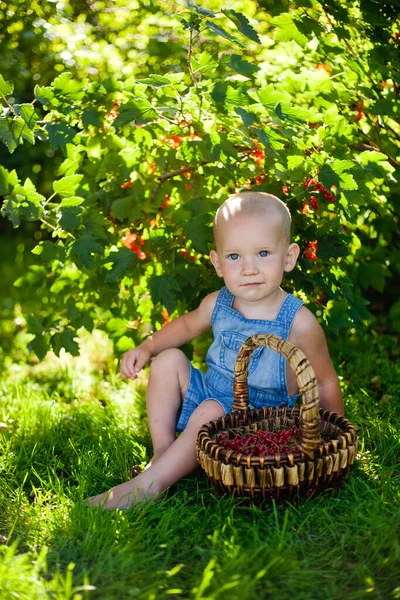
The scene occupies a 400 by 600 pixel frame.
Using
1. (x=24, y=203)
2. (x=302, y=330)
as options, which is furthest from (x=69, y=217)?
(x=302, y=330)

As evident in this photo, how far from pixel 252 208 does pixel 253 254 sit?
16cm

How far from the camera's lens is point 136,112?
2.55 m

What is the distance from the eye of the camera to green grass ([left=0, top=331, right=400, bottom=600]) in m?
1.89

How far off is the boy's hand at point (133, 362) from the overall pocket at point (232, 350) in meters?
0.32

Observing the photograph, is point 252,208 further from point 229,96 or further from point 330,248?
point 330,248

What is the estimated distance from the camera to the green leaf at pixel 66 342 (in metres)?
3.04

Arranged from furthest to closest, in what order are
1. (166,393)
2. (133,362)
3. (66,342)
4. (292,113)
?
(66,342)
(133,362)
(166,393)
(292,113)

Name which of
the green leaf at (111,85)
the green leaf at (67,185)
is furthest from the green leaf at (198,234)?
the green leaf at (111,85)

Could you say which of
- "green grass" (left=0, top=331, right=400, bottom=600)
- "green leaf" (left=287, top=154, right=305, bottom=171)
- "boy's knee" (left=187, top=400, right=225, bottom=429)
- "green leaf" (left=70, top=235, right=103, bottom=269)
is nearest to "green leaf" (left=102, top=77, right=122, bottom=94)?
"green leaf" (left=70, top=235, right=103, bottom=269)

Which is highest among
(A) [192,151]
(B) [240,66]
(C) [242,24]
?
(C) [242,24]

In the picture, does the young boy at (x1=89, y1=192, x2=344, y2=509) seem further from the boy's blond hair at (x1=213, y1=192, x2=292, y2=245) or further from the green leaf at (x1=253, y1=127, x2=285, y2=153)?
the green leaf at (x1=253, y1=127, x2=285, y2=153)

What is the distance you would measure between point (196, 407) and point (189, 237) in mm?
647

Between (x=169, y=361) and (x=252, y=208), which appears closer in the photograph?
(x=252, y=208)

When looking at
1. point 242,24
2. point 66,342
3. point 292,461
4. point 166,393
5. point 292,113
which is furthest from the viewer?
point 66,342
